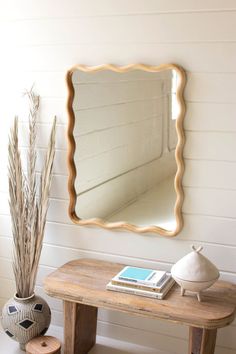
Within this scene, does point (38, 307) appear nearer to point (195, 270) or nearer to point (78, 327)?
point (78, 327)

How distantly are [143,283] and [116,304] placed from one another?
6.2 inches

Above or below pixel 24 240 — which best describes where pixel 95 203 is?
above

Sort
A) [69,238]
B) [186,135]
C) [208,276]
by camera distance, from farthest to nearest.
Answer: [69,238], [186,135], [208,276]

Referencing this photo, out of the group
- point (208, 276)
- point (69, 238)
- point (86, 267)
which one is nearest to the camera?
point (208, 276)

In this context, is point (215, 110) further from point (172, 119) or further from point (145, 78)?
point (145, 78)

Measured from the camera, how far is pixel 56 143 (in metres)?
2.51

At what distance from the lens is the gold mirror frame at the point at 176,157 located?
2.18 m

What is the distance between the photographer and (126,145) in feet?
7.82

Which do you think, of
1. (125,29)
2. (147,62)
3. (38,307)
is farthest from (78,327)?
(125,29)

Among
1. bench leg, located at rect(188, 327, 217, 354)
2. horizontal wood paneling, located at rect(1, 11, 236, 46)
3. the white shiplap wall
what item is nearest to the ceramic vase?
the white shiplap wall

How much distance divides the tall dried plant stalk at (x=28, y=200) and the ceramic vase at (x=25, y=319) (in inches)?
5.0

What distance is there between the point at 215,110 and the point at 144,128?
357mm

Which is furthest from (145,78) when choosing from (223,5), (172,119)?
(223,5)

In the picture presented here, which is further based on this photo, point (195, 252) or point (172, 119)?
point (172, 119)
